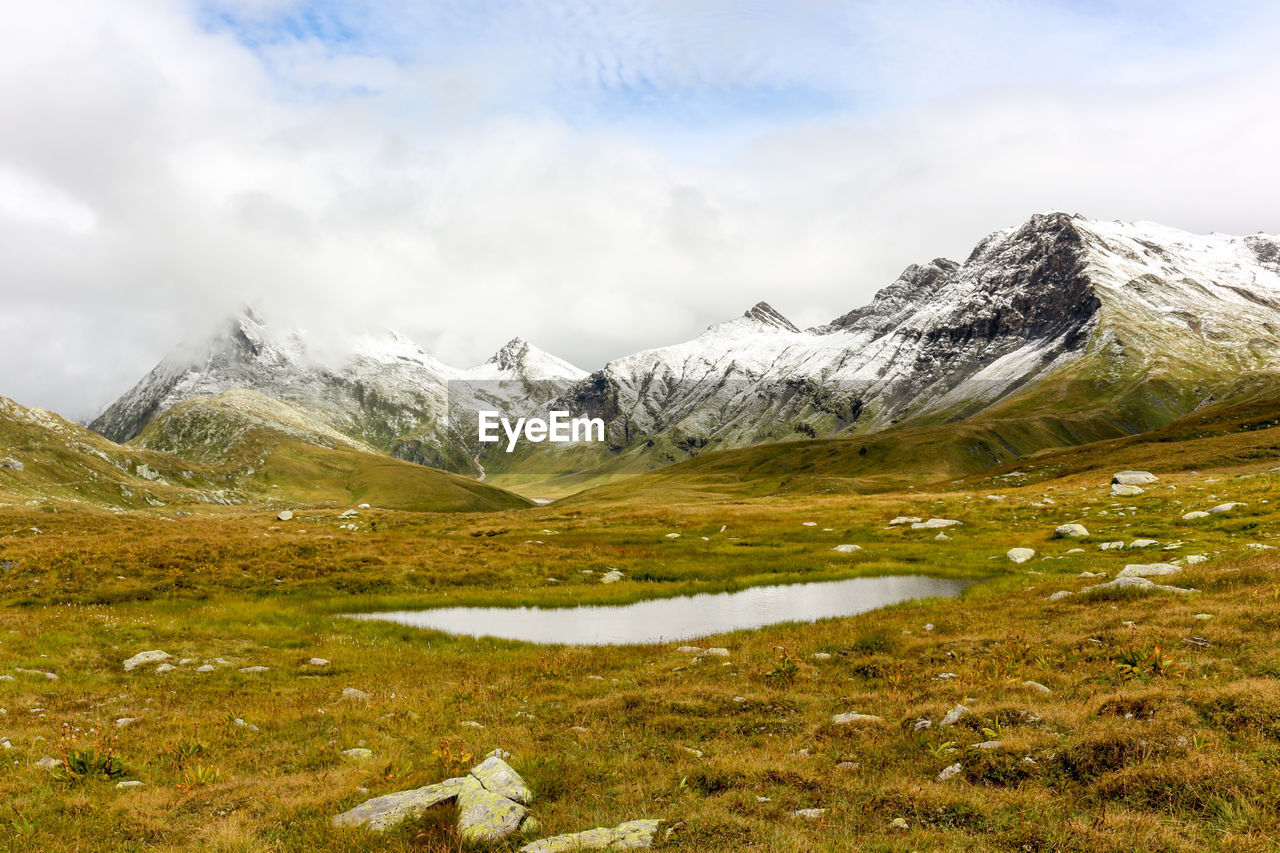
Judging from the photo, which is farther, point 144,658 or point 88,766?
point 144,658

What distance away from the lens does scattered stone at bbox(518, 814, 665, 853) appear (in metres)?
8.60

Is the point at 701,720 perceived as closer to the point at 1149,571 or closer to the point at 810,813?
the point at 810,813

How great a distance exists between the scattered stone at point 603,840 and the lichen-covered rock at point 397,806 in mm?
2069

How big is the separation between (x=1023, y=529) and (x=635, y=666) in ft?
144

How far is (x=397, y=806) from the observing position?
10.3 m

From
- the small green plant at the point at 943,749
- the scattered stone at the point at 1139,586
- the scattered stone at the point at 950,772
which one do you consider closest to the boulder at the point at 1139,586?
the scattered stone at the point at 1139,586

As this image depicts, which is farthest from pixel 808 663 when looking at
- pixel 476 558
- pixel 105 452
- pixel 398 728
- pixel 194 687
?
pixel 105 452

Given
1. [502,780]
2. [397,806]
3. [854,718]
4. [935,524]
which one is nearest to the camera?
[397,806]

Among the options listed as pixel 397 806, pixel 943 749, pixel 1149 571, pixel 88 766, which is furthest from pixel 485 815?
pixel 1149 571

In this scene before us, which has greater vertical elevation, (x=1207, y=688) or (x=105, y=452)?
(x=105, y=452)

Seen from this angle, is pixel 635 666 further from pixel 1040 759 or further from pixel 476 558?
pixel 476 558

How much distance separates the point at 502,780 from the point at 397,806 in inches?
65.3

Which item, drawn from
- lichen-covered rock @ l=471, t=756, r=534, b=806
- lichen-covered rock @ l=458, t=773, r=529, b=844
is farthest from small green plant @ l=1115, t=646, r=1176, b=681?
lichen-covered rock @ l=458, t=773, r=529, b=844

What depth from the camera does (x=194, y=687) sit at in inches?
786
